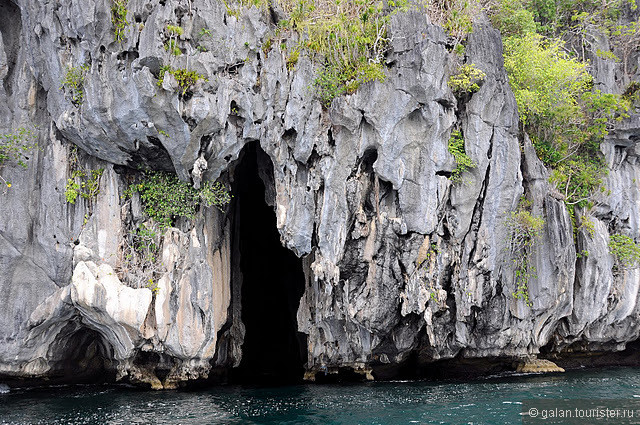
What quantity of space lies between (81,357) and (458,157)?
1409cm

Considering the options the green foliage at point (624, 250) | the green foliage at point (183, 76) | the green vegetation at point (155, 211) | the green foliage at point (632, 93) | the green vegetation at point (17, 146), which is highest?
the green foliage at point (632, 93)

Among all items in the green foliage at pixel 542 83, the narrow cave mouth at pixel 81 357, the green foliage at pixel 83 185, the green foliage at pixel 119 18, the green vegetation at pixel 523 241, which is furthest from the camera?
the green foliage at pixel 542 83

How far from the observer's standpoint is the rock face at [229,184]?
1519 centimetres

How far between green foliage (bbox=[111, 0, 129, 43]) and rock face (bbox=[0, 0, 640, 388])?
18 cm

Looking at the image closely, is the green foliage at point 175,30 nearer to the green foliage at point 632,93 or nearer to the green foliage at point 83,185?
the green foliage at point 83,185

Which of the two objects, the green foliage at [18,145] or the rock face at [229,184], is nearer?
the rock face at [229,184]

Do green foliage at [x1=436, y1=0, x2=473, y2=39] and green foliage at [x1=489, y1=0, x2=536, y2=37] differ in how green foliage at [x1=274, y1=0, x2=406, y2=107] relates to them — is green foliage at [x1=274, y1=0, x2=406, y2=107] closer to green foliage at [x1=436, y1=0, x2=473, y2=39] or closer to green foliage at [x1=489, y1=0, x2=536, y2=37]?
green foliage at [x1=436, y1=0, x2=473, y2=39]

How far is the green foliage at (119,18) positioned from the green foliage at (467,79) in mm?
10031

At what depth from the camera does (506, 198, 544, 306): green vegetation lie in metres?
17.0

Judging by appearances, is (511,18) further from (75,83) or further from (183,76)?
(75,83)

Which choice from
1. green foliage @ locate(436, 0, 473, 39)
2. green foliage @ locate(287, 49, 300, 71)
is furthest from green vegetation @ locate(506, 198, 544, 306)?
green foliage @ locate(287, 49, 300, 71)

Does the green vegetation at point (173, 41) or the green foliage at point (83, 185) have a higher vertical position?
the green vegetation at point (173, 41)

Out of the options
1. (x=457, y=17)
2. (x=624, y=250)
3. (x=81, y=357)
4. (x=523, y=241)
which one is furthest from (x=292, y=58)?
(x=624, y=250)

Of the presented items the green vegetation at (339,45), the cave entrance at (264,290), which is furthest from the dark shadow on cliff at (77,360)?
the green vegetation at (339,45)
